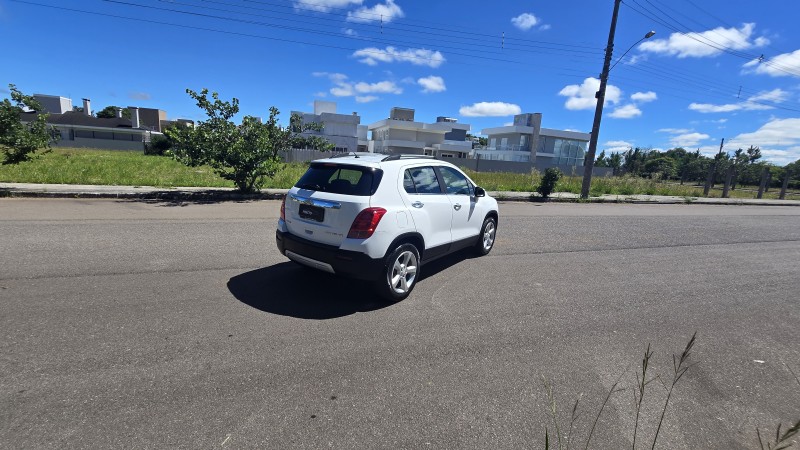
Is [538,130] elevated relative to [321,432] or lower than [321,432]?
elevated

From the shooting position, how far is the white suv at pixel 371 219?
4277 mm

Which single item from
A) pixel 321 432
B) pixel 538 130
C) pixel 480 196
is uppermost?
pixel 538 130

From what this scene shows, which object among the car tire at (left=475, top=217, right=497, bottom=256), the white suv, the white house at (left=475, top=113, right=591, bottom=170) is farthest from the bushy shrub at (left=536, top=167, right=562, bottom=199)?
the white house at (left=475, top=113, right=591, bottom=170)

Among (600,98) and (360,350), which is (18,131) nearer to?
(360,350)

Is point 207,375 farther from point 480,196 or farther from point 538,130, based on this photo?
point 538,130

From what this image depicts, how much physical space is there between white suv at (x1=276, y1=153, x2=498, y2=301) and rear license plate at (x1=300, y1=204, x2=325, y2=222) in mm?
11

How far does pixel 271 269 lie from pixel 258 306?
1.38 m

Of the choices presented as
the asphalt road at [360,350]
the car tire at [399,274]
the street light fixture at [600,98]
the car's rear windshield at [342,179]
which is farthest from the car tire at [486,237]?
the street light fixture at [600,98]

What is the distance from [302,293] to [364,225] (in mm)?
1288

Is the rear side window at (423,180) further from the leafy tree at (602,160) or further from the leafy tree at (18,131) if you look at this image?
the leafy tree at (602,160)

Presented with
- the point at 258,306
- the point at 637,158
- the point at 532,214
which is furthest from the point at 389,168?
the point at 637,158

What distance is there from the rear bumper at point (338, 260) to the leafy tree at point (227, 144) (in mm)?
9381

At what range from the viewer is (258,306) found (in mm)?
4359

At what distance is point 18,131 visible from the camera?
1100 centimetres
